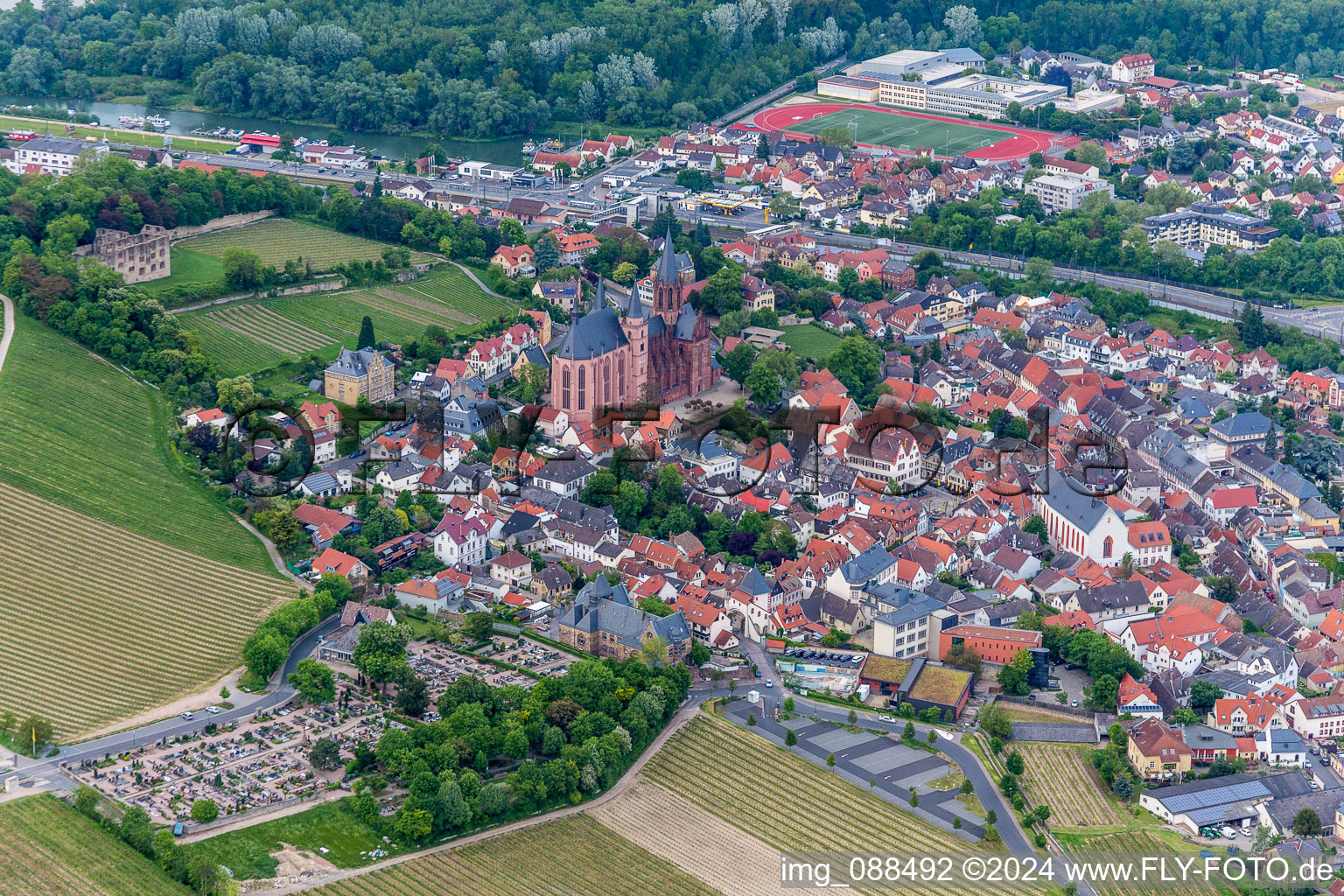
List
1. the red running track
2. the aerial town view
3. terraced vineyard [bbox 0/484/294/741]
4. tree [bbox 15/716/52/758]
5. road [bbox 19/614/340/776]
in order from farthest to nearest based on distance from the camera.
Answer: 1. the red running track
2. terraced vineyard [bbox 0/484/294/741]
3. tree [bbox 15/716/52/758]
4. road [bbox 19/614/340/776]
5. the aerial town view

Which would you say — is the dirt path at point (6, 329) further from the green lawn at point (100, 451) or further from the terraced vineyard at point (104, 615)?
the terraced vineyard at point (104, 615)

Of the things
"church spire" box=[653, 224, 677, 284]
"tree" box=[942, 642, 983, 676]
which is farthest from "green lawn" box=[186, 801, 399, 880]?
"church spire" box=[653, 224, 677, 284]

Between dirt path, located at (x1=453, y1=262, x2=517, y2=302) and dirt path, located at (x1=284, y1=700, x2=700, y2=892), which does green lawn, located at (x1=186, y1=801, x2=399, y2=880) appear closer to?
dirt path, located at (x1=284, y1=700, x2=700, y2=892)

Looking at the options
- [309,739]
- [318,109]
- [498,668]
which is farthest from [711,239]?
[309,739]

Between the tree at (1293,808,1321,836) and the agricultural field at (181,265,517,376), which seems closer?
the tree at (1293,808,1321,836)

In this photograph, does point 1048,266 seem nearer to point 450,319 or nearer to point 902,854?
point 450,319

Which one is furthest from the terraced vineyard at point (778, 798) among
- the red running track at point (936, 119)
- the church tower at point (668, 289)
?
the red running track at point (936, 119)

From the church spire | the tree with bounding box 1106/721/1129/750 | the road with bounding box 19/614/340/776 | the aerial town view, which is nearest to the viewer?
the aerial town view
